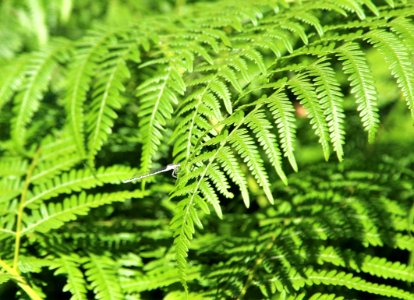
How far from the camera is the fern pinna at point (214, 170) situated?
1342 millimetres

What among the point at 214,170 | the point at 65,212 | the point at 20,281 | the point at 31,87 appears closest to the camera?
the point at 214,170

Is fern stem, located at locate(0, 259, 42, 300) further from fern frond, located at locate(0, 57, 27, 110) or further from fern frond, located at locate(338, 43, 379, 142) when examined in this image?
fern frond, located at locate(338, 43, 379, 142)

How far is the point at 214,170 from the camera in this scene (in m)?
1.29

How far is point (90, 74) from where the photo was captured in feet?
5.79

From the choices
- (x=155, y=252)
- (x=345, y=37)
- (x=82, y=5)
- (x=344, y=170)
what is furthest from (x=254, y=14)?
(x=82, y=5)

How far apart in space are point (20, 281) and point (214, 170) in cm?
62

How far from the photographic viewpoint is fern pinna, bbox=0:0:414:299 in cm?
134

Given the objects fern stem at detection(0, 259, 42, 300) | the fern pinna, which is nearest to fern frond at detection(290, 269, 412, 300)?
the fern pinna

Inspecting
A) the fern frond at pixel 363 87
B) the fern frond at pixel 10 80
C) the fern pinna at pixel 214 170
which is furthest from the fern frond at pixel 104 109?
the fern frond at pixel 363 87

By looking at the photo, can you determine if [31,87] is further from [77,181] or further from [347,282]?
[347,282]

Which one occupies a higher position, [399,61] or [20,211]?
[399,61]

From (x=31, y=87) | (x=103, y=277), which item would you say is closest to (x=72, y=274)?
(x=103, y=277)

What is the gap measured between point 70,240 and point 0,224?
29 centimetres

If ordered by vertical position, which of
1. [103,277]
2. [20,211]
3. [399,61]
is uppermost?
[399,61]
